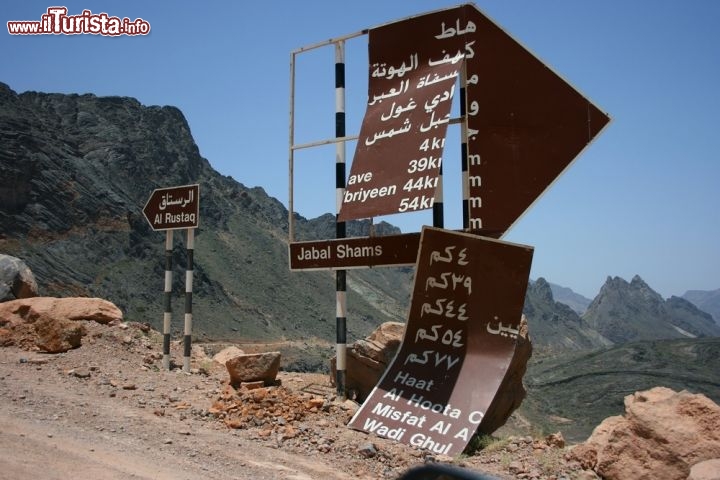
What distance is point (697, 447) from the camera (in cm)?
626

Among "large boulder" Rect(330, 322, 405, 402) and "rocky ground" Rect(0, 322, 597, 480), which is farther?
"large boulder" Rect(330, 322, 405, 402)

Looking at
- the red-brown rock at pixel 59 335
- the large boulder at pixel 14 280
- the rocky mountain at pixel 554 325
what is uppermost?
the large boulder at pixel 14 280

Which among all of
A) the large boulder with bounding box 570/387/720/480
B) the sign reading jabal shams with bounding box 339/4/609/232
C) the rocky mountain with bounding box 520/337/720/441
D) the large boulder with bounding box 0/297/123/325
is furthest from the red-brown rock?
the rocky mountain with bounding box 520/337/720/441

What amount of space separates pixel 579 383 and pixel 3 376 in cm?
4391

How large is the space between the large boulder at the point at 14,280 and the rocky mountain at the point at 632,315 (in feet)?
512

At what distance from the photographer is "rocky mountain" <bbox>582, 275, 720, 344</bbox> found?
161750 mm

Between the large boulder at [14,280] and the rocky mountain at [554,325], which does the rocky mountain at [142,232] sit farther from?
the large boulder at [14,280]

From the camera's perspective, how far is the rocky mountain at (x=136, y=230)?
6214cm

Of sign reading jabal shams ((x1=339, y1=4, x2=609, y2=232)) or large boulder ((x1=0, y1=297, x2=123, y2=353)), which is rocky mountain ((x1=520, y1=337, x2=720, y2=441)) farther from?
sign reading jabal shams ((x1=339, y1=4, x2=609, y2=232))

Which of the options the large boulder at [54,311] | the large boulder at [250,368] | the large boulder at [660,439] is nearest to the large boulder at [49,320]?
the large boulder at [54,311]

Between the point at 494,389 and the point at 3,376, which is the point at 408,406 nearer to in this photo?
the point at 494,389

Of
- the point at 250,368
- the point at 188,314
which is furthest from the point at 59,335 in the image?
the point at 250,368

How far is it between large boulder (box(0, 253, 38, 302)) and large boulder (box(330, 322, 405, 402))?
9003 millimetres

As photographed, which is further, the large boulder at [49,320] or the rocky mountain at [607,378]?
the rocky mountain at [607,378]
